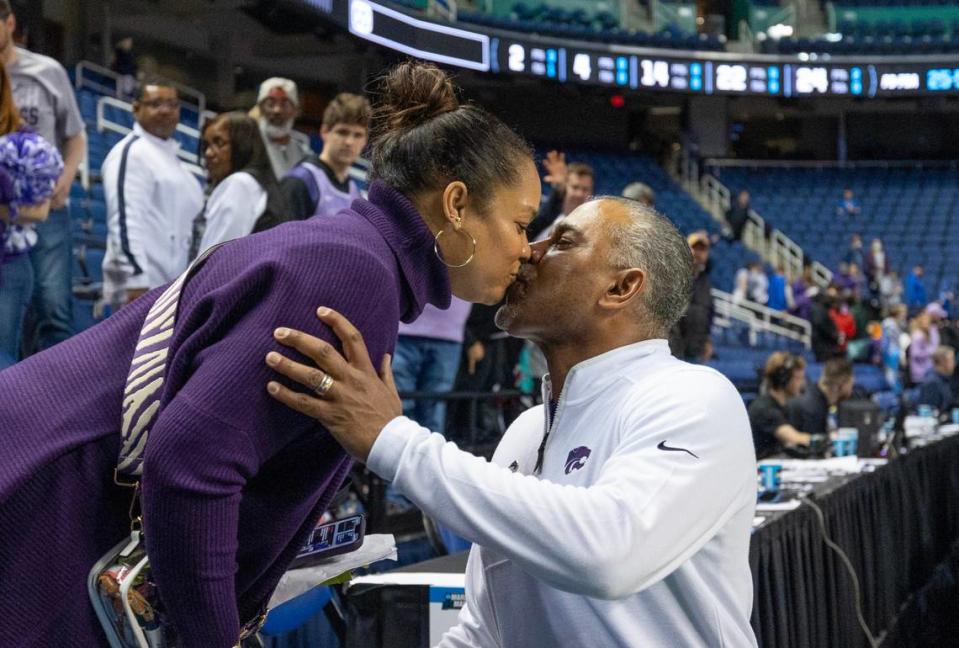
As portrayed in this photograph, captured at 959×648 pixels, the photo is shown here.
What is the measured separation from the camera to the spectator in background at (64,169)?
3656mm

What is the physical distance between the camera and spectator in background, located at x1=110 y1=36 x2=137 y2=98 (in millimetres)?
10273

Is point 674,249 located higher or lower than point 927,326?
higher

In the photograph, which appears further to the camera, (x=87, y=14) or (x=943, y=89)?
(x=943, y=89)

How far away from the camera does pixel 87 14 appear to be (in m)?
12.5

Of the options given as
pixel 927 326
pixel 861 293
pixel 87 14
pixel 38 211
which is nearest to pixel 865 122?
pixel 861 293

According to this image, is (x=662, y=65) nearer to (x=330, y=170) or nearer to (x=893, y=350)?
(x=893, y=350)

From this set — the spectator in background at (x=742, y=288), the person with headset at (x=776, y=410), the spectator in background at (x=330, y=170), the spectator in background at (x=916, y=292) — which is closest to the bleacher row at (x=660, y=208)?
the spectator in background at (x=742, y=288)

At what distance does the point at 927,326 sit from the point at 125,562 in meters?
13.1

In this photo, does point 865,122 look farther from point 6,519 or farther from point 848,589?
point 6,519

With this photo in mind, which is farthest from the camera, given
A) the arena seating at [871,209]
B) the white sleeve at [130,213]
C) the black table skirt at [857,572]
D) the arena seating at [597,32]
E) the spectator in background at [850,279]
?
the arena seating at [871,209]

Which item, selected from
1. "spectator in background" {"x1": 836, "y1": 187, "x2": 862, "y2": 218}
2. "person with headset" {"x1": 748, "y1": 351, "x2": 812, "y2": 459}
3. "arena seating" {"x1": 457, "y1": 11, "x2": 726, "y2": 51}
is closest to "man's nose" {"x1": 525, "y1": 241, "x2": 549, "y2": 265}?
"person with headset" {"x1": 748, "y1": 351, "x2": 812, "y2": 459}

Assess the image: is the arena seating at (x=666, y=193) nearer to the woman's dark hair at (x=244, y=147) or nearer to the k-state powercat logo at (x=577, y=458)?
the woman's dark hair at (x=244, y=147)

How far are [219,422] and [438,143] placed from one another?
1.46 ft

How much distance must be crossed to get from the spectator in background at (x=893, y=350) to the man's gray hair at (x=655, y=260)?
1183 centimetres
